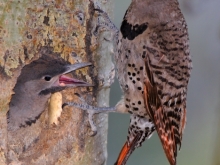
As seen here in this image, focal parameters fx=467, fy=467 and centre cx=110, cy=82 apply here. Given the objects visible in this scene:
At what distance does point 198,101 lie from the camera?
4.10 metres

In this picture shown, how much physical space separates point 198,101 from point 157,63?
1.67 metres

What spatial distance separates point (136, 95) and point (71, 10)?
0.65 metres

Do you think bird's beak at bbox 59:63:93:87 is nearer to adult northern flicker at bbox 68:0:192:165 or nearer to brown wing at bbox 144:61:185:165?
adult northern flicker at bbox 68:0:192:165

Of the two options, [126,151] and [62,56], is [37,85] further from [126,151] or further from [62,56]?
[126,151]

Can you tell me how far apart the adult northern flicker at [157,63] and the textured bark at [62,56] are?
12 centimetres

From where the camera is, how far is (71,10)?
231 cm

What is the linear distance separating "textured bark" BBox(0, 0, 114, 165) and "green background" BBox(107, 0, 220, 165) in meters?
1.43

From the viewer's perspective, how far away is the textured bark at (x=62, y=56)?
7.23ft

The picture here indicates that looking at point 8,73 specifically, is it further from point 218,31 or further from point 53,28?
point 218,31

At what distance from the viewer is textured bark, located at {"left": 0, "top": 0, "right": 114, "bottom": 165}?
220 cm

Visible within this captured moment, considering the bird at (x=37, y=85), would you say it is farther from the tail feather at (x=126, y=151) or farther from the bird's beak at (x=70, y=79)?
the tail feather at (x=126, y=151)

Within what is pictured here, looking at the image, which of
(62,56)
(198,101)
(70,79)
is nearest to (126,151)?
(70,79)

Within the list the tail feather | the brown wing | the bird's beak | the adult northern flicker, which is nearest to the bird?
the bird's beak

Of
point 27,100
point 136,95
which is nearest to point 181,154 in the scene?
point 136,95
